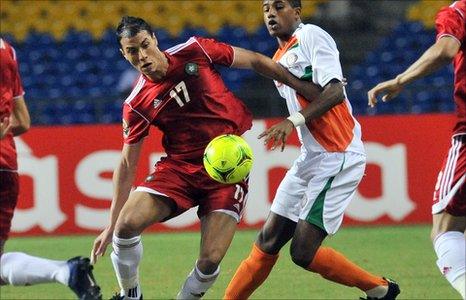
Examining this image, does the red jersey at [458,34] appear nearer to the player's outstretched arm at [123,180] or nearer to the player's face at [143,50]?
the player's face at [143,50]

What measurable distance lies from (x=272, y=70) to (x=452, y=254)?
164cm

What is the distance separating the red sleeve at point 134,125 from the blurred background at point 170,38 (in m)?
9.93

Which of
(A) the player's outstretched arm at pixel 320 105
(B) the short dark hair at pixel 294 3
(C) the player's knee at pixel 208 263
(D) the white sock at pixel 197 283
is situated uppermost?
(B) the short dark hair at pixel 294 3

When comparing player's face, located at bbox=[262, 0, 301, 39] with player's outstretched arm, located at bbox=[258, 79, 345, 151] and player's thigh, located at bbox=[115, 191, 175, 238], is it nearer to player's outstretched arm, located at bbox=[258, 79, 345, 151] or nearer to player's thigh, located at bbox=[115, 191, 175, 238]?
player's outstretched arm, located at bbox=[258, 79, 345, 151]

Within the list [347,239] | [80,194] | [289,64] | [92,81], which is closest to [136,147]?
[289,64]

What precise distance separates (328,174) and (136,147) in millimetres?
1236

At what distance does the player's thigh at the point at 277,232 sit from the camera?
686 cm

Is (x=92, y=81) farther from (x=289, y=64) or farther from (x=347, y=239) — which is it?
(x=289, y=64)

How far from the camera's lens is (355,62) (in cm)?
1780

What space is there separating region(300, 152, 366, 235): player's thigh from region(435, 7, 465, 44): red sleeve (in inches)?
59.1

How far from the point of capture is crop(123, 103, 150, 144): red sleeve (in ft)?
21.8

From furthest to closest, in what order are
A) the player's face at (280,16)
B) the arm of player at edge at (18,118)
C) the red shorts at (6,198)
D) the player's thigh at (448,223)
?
the player's face at (280,16)
the arm of player at edge at (18,118)
the red shorts at (6,198)
the player's thigh at (448,223)

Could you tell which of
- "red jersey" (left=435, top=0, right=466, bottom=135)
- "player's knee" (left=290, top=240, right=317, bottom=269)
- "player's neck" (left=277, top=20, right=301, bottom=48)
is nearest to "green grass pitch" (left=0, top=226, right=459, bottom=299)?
"player's knee" (left=290, top=240, right=317, bottom=269)

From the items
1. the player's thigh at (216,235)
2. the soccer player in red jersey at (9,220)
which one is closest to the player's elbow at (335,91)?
the player's thigh at (216,235)
